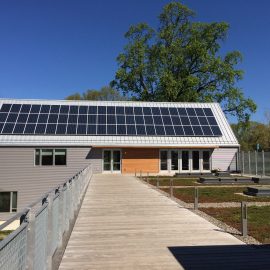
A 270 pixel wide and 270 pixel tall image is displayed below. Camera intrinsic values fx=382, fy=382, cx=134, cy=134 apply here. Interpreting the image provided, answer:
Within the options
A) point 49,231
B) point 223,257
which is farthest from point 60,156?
point 49,231

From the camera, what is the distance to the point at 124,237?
8.38 m

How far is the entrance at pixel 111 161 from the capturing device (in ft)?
106

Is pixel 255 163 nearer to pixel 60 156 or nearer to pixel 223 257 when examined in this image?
pixel 60 156

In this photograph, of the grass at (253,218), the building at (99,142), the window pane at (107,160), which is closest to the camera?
the grass at (253,218)

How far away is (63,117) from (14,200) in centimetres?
837

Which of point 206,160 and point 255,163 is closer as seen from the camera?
point 255,163

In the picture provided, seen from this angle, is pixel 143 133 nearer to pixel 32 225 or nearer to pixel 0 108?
pixel 0 108

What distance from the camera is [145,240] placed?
8055 mm

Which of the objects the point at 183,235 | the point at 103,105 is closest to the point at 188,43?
the point at 103,105

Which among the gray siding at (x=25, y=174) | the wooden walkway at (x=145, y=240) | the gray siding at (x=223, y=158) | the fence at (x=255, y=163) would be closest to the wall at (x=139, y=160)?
the gray siding at (x=25, y=174)

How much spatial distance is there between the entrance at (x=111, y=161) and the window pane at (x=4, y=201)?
801cm

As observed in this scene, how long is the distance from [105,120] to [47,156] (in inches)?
249

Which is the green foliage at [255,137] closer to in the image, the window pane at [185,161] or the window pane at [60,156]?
the window pane at [185,161]

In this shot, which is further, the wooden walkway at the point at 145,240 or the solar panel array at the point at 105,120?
the solar panel array at the point at 105,120
